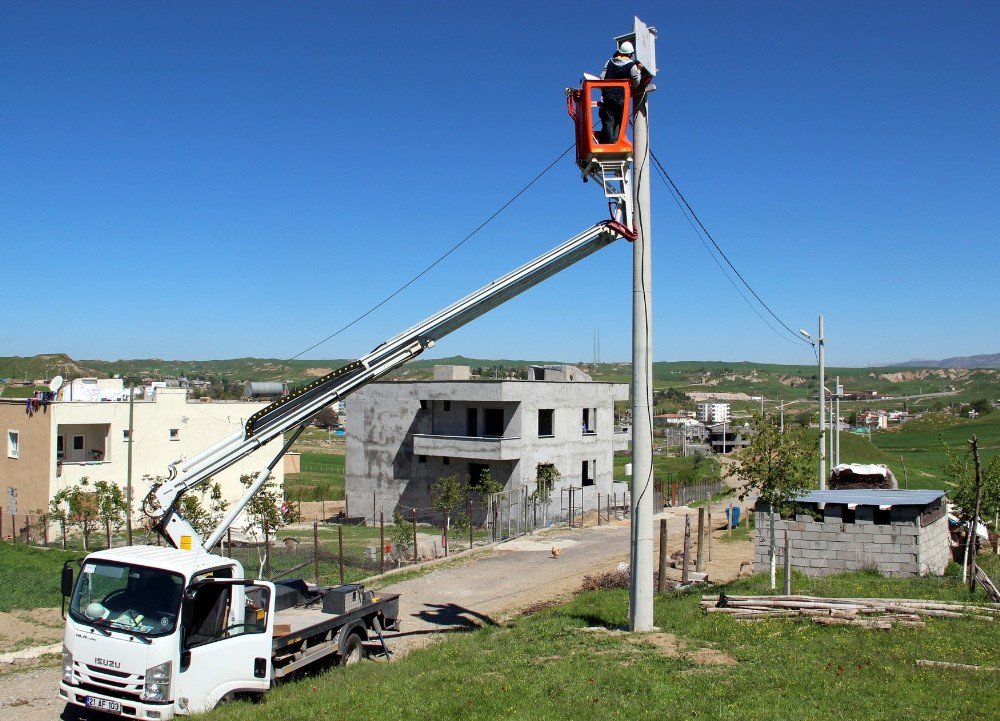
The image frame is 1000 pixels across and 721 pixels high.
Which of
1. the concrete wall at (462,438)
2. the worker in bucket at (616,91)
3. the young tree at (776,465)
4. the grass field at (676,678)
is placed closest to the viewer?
the grass field at (676,678)

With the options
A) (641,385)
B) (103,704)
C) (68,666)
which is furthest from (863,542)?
(68,666)

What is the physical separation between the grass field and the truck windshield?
1507 mm

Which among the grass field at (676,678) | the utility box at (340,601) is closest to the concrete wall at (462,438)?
the grass field at (676,678)

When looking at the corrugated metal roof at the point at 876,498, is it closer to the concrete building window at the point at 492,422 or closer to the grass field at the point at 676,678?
the grass field at the point at 676,678

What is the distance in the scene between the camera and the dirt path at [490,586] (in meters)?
13.3

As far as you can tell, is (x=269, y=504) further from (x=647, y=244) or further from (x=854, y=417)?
(x=854, y=417)

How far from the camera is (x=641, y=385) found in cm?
1432

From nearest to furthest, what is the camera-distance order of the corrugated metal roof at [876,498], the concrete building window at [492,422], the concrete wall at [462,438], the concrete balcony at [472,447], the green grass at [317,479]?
the corrugated metal roof at [876,498]
the concrete balcony at [472,447]
the concrete wall at [462,438]
the concrete building window at [492,422]
the green grass at [317,479]

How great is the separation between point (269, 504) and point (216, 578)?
1366cm

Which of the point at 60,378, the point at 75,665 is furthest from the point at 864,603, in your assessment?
the point at 60,378

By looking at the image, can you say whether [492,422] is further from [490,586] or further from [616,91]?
[616,91]

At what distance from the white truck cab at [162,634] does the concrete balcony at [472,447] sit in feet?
97.0

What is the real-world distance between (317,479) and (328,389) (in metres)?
67.0

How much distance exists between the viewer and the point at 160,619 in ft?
34.7
